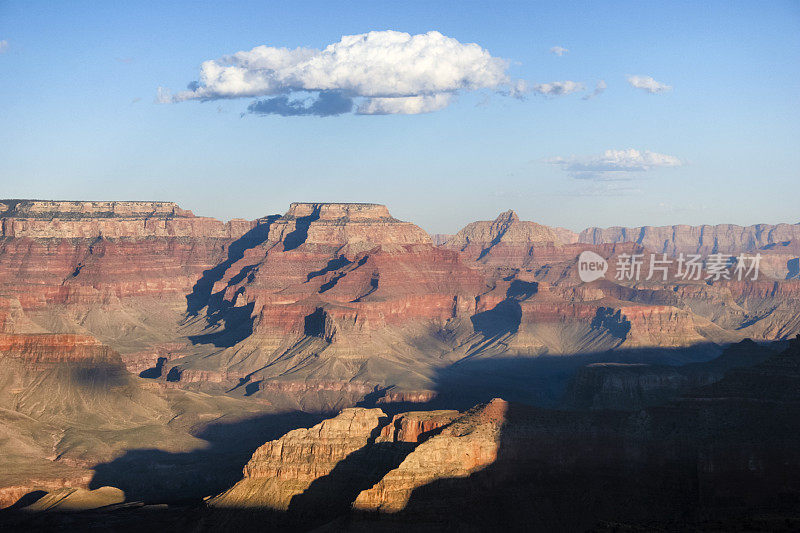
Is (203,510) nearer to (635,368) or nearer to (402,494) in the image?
(402,494)

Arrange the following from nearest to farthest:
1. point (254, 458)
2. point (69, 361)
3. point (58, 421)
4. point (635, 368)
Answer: point (254, 458) → point (635, 368) → point (58, 421) → point (69, 361)

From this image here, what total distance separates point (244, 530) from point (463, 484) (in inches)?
771

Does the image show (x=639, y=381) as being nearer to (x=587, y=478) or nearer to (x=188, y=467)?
(x=587, y=478)

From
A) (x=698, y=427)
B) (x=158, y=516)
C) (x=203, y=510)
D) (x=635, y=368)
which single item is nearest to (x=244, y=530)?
(x=203, y=510)

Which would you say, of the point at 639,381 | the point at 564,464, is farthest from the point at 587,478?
the point at 639,381

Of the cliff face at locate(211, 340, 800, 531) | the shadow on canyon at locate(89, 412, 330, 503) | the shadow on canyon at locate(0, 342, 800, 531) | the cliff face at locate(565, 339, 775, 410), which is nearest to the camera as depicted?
the shadow on canyon at locate(0, 342, 800, 531)

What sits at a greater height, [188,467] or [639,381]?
[639,381]

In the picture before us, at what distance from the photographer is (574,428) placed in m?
97.6

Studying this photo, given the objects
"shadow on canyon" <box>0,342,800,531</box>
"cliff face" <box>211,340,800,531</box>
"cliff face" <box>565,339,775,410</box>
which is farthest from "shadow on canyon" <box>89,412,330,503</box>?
"cliff face" <box>565,339,775,410</box>

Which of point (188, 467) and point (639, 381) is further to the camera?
point (639, 381)

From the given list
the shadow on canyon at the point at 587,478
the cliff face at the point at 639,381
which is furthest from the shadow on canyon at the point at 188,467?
the cliff face at the point at 639,381

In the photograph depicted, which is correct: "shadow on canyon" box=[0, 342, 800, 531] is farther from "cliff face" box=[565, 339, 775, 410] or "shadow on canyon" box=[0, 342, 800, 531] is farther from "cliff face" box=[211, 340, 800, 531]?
"cliff face" box=[565, 339, 775, 410]

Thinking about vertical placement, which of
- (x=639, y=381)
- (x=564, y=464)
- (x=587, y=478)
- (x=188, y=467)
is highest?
(x=639, y=381)

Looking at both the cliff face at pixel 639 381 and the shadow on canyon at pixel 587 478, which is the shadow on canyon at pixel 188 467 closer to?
the shadow on canyon at pixel 587 478
